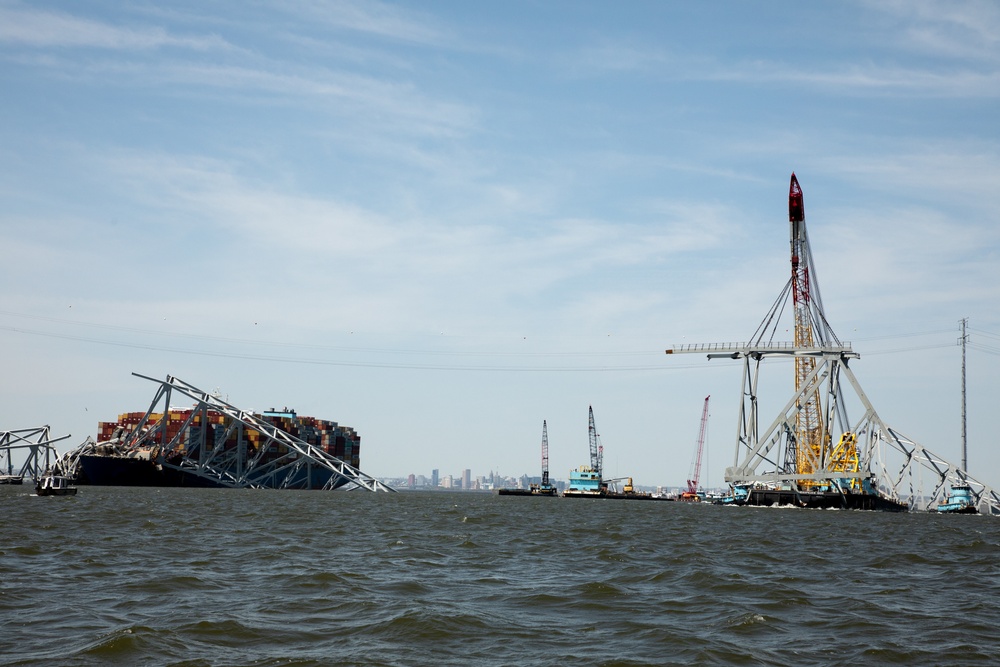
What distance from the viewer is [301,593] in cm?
2286

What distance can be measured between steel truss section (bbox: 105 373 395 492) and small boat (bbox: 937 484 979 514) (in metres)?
85.1

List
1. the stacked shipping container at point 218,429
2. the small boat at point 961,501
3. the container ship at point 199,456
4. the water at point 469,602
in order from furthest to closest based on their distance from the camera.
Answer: the stacked shipping container at point 218,429, the container ship at point 199,456, the small boat at point 961,501, the water at point 469,602

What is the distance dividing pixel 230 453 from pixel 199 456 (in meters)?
16.8

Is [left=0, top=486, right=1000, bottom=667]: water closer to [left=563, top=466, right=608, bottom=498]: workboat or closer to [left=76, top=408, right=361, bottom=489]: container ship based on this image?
[left=76, top=408, right=361, bottom=489]: container ship

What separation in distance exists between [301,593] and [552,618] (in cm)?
675

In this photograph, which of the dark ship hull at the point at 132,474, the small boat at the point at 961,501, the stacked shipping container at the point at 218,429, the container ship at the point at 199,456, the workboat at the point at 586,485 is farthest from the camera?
the workboat at the point at 586,485

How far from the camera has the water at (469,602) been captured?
55.1 ft

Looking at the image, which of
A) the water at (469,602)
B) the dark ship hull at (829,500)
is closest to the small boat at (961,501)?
the dark ship hull at (829,500)

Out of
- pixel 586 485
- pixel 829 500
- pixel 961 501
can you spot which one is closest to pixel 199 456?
pixel 586 485

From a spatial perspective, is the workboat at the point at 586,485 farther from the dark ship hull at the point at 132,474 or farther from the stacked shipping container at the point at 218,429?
the dark ship hull at the point at 132,474

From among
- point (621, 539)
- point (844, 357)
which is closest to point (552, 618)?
point (621, 539)

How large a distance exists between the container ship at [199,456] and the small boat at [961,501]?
91.4 m

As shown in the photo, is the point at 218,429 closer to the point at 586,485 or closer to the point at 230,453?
the point at 230,453

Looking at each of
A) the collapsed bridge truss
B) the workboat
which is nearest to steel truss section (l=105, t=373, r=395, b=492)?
the collapsed bridge truss
